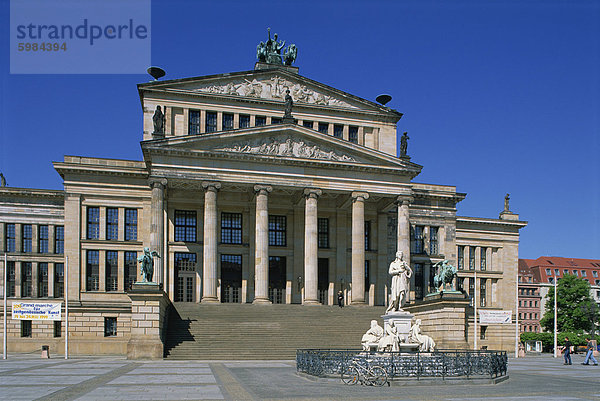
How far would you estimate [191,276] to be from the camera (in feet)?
193

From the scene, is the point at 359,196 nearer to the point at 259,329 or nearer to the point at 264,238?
the point at 264,238

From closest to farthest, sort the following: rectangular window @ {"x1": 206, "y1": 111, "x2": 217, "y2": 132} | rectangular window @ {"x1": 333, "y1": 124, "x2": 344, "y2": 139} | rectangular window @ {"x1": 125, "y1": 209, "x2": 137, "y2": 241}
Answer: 1. rectangular window @ {"x1": 125, "y1": 209, "x2": 137, "y2": 241}
2. rectangular window @ {"x1": 206, "y1": 111, "x2": 217, "y2": 132}
3. rectangular window @ {"x1": 333, "y1": 124, "x2": 344, "y2": 139}

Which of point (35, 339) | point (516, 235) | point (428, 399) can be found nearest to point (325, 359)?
point (428, 399)

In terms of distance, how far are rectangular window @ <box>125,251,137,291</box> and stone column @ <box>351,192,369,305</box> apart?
20625 millimetres

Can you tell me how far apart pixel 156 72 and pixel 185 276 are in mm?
19766

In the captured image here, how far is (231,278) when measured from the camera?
60.1 meters

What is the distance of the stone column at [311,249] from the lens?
54.5 meters

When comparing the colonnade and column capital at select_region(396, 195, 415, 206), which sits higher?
column capital at select_region(396, 195, 415, 206)

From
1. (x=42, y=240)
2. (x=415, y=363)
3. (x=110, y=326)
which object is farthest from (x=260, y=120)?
(x=415, y=363)

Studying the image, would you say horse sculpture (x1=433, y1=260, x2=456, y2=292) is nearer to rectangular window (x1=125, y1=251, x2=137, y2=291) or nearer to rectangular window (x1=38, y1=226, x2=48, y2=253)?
rectangular window (x1=125, y1=251, x2=137, y2=291)

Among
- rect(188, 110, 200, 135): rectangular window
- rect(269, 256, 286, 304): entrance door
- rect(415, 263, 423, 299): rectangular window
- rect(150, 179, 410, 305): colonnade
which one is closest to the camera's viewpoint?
rect(150, 179, 410, 305): colonnade

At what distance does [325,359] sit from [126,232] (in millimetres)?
37819

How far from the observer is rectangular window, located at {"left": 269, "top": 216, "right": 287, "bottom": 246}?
61281mm

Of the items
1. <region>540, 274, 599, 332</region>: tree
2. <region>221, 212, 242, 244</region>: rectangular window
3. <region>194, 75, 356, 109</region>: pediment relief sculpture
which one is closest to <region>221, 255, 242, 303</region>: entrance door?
<region>221, 212, 242, 244</region>: rectangular window
